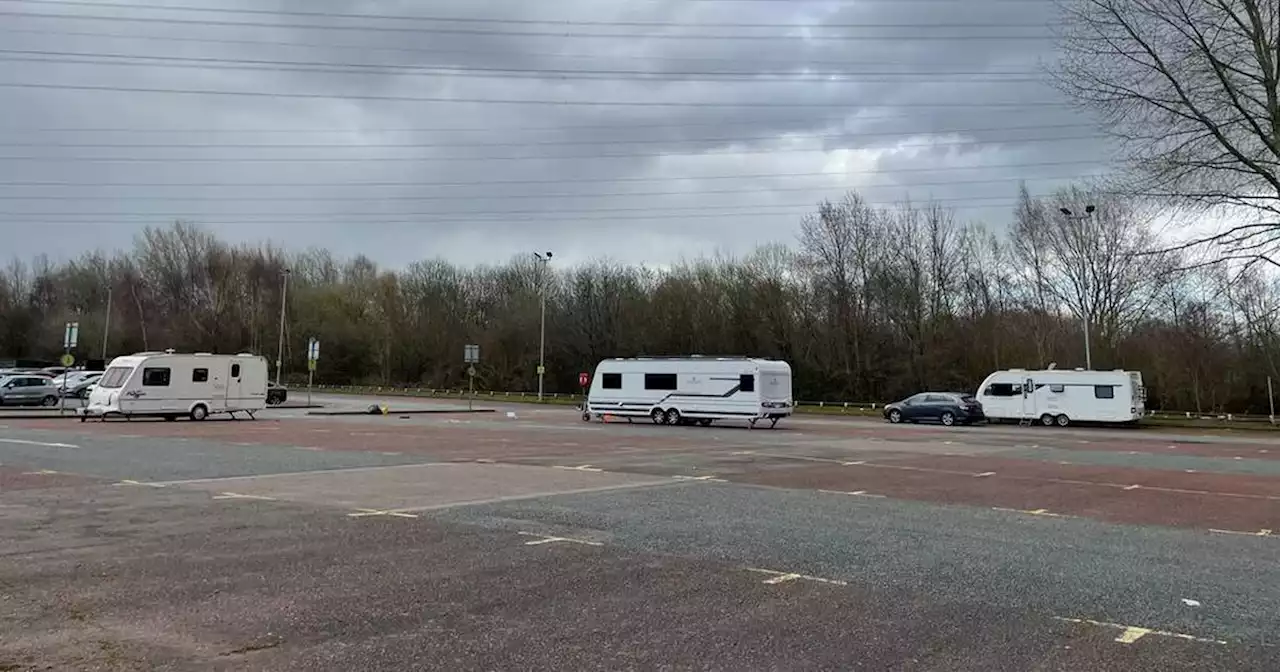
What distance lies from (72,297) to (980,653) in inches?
4119

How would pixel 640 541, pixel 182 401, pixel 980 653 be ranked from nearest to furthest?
pixel 980 653
pixel 640 541
pixel 182 401

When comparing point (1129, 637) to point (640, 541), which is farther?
point (640, 541)

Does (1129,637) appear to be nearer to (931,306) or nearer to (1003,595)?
(1003,595)

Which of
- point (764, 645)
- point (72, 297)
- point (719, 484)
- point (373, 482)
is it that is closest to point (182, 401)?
point (373, 482)

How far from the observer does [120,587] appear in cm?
668

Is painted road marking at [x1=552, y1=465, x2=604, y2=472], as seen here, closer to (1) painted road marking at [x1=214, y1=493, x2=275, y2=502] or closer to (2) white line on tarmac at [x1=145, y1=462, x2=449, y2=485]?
(2) white line on tarmac at [x1=145, y1=462, x2=449, y2=485]

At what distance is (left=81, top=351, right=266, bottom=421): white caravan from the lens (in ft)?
106

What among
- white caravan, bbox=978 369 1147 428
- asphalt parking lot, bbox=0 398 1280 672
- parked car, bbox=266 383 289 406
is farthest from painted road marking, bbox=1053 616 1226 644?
parked car, bbox=266 383 289 406

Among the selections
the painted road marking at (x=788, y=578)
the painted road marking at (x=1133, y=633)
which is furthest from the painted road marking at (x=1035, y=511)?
the painted road marking at (x=1133, y=633)

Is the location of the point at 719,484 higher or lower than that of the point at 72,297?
lower

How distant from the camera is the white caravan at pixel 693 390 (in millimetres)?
36062

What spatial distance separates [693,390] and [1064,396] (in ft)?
62.1

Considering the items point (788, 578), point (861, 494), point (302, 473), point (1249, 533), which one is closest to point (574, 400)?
point (302, 473)

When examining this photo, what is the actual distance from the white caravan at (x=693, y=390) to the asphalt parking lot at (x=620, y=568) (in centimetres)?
1890
